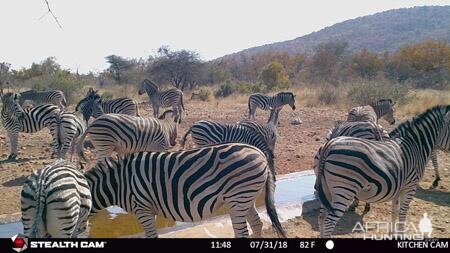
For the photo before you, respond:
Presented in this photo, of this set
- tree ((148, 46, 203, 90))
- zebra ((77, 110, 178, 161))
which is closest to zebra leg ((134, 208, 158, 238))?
zebra ((77, 110, 178, 161))

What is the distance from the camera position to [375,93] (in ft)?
71.7

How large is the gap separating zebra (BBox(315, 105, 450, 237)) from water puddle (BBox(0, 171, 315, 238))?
1453 mm

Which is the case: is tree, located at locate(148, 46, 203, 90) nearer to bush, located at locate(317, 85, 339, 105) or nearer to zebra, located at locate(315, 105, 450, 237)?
bush, located at locate(317, 85, 339, 105)

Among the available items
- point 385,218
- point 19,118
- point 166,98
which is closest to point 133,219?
point 385,218

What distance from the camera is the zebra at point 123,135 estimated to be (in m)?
8.26

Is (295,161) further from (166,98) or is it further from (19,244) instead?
(166,98)

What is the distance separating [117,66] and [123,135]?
31.8 meters

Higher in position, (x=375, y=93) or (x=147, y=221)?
(x=147, y=221)

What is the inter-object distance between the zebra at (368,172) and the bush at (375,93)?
16.3 metres

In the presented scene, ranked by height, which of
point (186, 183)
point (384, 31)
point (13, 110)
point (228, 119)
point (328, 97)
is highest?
point (384, 31)

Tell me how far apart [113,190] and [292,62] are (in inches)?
2039

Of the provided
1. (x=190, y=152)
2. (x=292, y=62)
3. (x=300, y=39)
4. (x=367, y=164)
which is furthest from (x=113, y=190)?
(x=300, y=39)

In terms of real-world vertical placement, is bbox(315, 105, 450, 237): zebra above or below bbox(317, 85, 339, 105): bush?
above

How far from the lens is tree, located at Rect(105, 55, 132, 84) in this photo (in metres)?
38.1
